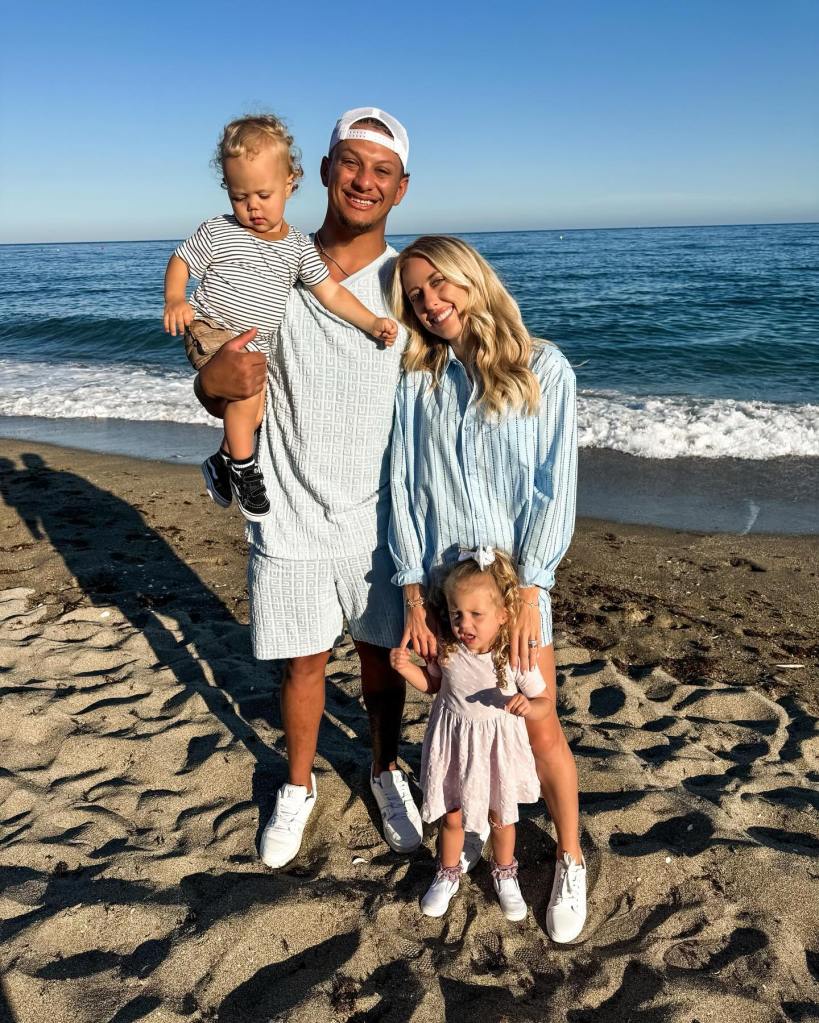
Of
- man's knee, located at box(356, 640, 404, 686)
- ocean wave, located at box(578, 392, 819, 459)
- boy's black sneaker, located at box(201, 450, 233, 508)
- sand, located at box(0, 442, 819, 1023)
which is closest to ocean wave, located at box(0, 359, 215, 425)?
ocean wave, located at box(578, 392, 819, 459)

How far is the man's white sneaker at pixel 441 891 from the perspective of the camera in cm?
258

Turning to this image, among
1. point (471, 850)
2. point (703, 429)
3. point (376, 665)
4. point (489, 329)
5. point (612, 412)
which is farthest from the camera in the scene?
point (612, 412)

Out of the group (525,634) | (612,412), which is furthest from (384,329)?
(612,412)

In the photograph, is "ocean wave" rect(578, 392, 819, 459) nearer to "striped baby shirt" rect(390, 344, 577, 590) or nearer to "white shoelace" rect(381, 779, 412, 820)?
"white shoelace" rect(381, 779, 412, 820)

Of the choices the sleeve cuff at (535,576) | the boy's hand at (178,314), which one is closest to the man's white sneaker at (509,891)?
the sleeve cuff at (535,576)

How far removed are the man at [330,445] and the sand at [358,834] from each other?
1.19 ft

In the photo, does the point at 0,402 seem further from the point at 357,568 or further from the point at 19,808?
the point at 357,568

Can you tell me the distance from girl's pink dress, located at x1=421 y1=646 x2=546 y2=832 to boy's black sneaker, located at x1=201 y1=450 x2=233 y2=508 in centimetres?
92

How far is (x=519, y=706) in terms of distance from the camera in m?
2.31

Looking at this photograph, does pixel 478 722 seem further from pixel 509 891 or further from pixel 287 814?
pixel 287 814

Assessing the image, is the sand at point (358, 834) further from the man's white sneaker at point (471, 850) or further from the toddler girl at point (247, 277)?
the toddler girl at point (247, 277)

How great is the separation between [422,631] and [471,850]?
876 mm

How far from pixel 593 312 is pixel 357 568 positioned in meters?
17.8

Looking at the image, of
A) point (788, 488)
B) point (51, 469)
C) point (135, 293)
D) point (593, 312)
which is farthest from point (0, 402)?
point (135, 293)
